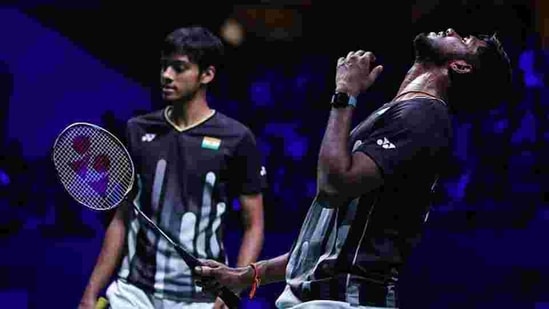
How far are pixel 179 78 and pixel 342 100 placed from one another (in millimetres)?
1481

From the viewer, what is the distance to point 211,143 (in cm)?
404

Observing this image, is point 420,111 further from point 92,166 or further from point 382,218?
point 92,166

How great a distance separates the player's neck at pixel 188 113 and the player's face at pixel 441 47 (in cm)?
128

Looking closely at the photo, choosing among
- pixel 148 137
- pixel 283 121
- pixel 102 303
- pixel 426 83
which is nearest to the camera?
pixel 426 83

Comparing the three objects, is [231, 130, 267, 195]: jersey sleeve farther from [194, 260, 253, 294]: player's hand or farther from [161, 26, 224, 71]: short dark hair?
[194, 260, 253, 294]: player's hand

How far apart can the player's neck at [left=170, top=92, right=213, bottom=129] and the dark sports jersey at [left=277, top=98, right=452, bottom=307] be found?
1354 millimetres

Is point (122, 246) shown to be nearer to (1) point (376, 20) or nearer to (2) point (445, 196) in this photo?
(2) point (445, 196)

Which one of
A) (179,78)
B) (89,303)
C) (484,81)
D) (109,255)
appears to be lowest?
(89,303)

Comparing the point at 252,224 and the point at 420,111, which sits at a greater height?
the point at 420,111

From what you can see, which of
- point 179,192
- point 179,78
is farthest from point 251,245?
point 179,78

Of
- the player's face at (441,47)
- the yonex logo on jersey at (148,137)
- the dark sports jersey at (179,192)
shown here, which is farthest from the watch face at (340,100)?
the yonex logo on jersey at (148,137)

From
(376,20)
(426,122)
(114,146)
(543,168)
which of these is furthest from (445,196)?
(426,122)

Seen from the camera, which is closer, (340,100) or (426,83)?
(340,100)

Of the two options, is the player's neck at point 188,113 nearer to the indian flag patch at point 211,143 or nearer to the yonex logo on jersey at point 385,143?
the indian flag patch at point 211,143
